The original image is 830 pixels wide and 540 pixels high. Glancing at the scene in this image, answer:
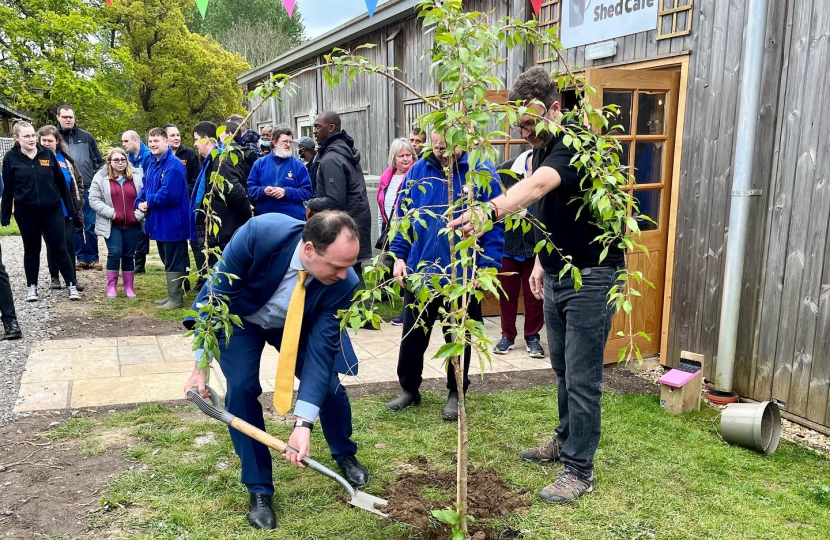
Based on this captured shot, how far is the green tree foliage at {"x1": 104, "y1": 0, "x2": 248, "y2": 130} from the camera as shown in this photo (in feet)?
86.9

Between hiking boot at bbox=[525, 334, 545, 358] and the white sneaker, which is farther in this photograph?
the white sneaker

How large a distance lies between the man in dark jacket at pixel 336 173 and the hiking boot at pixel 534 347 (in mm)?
1652

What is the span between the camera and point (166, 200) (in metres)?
6.66

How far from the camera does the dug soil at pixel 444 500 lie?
285 centimetres

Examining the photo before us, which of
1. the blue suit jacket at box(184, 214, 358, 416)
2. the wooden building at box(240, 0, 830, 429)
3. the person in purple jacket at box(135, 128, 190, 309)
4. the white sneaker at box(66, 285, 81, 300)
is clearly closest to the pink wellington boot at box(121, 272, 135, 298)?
the white sneaker at box(66, 285, 81, 300)

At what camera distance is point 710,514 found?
3.04 meters

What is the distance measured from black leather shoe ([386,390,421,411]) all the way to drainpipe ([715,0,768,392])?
7.11ft

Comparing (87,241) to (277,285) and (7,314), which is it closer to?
(7,314)

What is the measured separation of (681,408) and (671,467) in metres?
0.91

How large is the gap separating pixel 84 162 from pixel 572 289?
7753mm

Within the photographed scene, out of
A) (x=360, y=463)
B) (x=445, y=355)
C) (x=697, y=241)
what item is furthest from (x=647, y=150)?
(x=445, y=355)

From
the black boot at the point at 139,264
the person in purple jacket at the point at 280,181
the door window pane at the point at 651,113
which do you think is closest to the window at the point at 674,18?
the door window pane at the point at 651,113

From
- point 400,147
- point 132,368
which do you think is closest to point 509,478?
point 132,368

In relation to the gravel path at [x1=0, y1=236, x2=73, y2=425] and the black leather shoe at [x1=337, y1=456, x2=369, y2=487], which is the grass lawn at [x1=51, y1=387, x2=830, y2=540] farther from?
the gravel path at [x1=0, y1=236, x2=73, y2=425]
